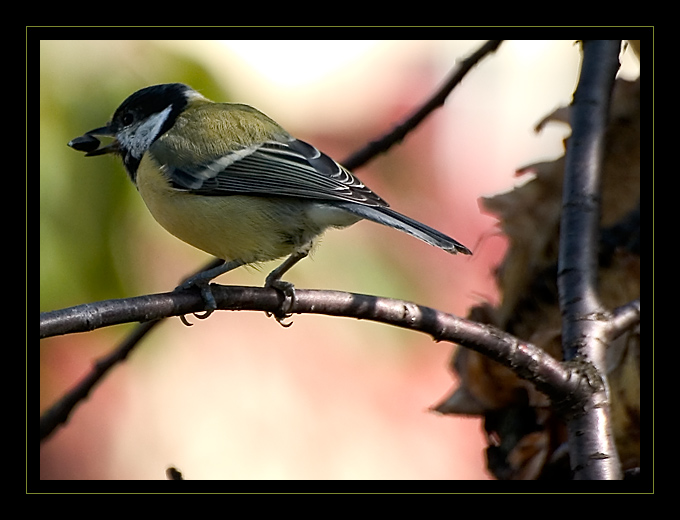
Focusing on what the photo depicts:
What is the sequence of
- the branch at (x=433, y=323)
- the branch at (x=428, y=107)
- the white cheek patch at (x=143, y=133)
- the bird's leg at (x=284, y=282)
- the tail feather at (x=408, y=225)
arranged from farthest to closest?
the white cheek patch at (x=143, y=133), the branch at (x=428, y=107), the tail feather at (x=408, y=225), the bird's leg at (x=284, y=282), the branch at (x=433, y=323)

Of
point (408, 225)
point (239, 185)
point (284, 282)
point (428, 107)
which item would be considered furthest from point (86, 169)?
point (428, 107)

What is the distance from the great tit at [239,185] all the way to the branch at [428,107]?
4.0 inches

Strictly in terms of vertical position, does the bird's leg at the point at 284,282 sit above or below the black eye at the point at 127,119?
below

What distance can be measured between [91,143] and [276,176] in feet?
1.71

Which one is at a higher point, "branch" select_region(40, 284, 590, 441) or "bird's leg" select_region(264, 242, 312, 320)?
"bird's leg" select_region(264, 242, 312, 320)

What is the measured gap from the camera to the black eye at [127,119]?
2474 mm

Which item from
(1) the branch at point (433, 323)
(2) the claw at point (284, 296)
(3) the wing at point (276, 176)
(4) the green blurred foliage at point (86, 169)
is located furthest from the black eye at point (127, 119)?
(1) the branch at point (433, 323)

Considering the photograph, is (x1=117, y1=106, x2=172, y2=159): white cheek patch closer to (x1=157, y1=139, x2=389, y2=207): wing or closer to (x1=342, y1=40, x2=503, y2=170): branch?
(x1=157, y1=139, x2=389, y2=207): wing

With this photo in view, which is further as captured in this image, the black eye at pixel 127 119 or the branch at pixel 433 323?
the black eye at pixel 127 119

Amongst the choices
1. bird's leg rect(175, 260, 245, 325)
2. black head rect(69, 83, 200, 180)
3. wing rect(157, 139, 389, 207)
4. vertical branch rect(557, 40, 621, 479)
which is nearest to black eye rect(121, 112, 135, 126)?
black head rect(69, 83, 200, 180)

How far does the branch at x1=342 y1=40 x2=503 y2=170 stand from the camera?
2.22 metres

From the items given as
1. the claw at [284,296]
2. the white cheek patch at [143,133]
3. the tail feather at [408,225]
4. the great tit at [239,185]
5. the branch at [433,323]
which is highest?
the white cheek patch at [143,133]

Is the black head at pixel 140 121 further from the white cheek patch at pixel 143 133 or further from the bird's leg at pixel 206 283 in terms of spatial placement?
the bird's leg at pixel 206 283
